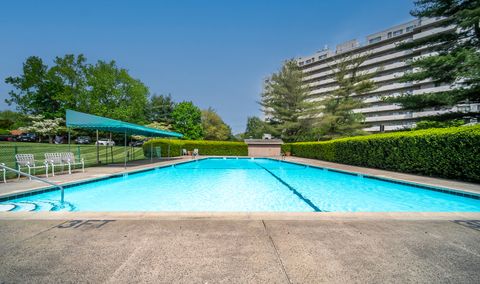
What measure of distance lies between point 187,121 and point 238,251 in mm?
46964

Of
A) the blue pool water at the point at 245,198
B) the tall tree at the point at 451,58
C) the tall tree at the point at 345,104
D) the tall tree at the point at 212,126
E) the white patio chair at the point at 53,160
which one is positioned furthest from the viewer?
the tall tree at the point at 212,126

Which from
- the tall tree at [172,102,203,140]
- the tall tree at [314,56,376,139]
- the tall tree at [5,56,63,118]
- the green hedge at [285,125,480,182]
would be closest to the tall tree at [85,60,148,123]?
the tall tree at [5,56,63,118]

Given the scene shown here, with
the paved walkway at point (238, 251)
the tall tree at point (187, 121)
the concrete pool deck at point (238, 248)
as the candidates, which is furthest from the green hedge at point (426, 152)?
the tall tree at point (187, 121)

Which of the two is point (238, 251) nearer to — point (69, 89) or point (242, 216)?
point (242, 216)

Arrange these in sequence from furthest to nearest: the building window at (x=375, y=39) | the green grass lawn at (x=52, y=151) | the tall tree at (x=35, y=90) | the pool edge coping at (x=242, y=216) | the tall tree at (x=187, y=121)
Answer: the building window at (x=375, y=39) → the tall tree at (x=187, y=121) → the tall tree at (x=35, y=90) → the green grass lawn at (x=52, y=151) → the pool edge coping at (x=242, y=216)

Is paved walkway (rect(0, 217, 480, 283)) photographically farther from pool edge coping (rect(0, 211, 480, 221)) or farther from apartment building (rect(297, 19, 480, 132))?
apartment building (rect(297, 19, 480, 132))

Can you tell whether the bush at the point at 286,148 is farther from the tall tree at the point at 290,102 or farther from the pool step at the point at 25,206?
the pool step at the point at 25,206

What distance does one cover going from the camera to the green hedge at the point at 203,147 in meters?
25.7

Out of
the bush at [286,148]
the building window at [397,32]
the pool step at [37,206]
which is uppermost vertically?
the building window at [397,32]

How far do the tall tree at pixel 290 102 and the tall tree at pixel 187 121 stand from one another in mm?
18335

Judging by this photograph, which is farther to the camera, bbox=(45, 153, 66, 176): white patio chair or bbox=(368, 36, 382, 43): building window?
bbox=(368, 36, 382, 43): building window

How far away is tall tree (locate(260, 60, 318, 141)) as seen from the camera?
35.0 meters

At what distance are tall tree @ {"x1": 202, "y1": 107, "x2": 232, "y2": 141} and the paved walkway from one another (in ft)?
157

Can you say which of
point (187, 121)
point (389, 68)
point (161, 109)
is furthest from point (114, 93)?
point (389, 68)
